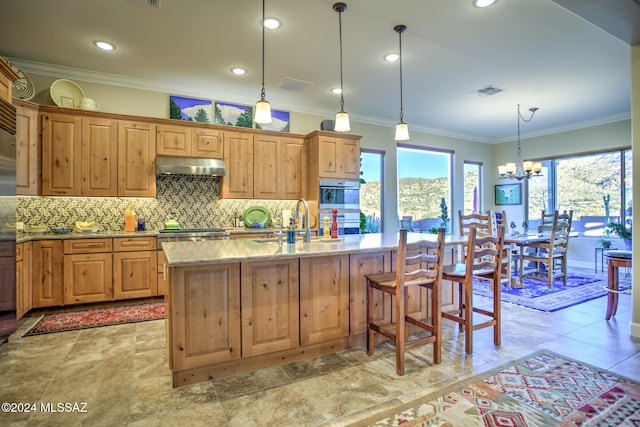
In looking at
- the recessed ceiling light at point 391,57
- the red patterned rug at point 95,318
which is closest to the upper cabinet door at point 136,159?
the red patterned rug at point 95,318

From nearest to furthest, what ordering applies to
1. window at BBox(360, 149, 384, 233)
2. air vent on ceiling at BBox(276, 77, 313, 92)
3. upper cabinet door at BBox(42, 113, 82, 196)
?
1. upper cabinet door at BBox(42, 113, 82, 196)
2. air vent on ceiling at BBox(276, 77, 313, 92)
3. window at BBox(360, 149, 384, 233)

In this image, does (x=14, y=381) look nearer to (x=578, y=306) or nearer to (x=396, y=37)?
(x=396, y=37)

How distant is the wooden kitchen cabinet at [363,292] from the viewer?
2865mm

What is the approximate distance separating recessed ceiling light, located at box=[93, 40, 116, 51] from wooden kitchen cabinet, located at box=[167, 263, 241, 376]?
9.69ft

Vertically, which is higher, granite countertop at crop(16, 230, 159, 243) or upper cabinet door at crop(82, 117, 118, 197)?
upper cabinet door at crop(82, 117, 118, 197)

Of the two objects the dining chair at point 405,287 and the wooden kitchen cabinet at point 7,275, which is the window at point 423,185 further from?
the wooden kitchen cabinet at point 7,275

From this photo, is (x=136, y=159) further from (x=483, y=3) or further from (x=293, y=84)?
(x=483, y=3)

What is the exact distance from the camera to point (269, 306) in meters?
2.53

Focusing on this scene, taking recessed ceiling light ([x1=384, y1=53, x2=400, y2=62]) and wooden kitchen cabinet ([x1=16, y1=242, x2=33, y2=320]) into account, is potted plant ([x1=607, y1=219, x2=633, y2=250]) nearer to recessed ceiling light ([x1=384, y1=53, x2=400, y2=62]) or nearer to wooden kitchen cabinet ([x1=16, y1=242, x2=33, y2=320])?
recessed ceiling light ([x1=384, y1=53, x2=400, y2=62])

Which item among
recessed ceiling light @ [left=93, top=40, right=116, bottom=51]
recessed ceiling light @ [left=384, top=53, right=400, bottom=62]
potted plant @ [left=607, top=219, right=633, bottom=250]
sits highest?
recessed ceiling light @ [left=93, top=40, right=116, bottom=51]

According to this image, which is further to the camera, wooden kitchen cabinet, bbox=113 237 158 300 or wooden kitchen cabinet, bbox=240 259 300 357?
wooden kitchen cabinet, bbox=113 237 158 300

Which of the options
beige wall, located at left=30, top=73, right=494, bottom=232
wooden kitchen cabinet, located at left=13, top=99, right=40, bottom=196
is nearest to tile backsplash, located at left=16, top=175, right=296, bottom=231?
wooden kitchen cabinet, located at left=13, top=99, right=40, bottom=196

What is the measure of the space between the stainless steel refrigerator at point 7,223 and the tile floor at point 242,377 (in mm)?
297

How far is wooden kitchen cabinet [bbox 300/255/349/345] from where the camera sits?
2.66m
